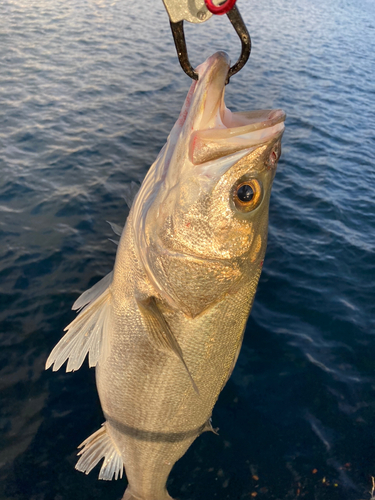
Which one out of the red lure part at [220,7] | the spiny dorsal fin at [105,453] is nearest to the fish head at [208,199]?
the red lure part at [220,7]

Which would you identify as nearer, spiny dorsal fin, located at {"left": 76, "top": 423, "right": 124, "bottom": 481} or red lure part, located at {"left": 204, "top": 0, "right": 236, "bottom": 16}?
red lure part, located at {"left": 204, "top": 0, "right": 236, "bottom": 16}

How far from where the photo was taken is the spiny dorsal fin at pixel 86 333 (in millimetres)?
2848

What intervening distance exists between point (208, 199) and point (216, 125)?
41 cm

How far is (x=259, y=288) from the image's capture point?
6410 millimetres

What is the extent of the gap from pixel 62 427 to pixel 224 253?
3192mm

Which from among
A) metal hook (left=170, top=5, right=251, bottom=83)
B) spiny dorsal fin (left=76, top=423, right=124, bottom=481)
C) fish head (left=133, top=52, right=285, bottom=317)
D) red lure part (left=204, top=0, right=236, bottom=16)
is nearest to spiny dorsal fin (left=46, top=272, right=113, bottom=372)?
fish head (left=133, top=52, right=285, bottom=317)

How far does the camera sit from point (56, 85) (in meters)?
12.3

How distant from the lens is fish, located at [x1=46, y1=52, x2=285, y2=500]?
2125mm

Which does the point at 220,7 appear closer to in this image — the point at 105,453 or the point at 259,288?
the point at 105,453

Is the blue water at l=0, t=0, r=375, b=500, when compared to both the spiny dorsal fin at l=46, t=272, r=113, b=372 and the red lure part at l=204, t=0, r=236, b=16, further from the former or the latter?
the red lure part at l=204, t=0, r=236, b=16

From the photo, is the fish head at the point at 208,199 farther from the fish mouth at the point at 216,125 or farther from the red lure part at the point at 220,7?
the red lure part at the point at 220,7

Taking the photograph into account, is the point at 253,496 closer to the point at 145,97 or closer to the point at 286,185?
the point at 286,185

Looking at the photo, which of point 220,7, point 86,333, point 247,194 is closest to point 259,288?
point 86,333

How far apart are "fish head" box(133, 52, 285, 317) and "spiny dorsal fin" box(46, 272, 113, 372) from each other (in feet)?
1.95
